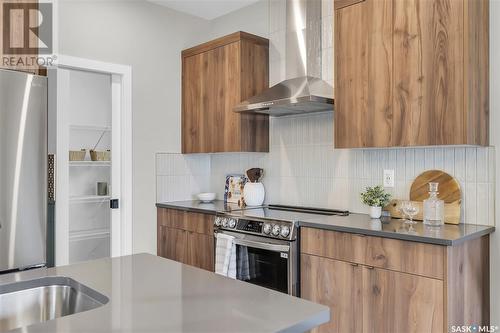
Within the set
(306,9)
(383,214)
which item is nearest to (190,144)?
(306,9)

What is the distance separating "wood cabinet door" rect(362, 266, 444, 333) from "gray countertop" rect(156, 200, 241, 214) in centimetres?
129

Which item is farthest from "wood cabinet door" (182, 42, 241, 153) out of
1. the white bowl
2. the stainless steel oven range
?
the stainless steel oven range

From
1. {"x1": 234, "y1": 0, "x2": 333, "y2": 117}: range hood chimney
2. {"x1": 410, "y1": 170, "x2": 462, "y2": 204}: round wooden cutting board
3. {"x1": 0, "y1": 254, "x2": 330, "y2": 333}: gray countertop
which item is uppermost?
{"x1": 234, "y1": 0, "x2": 333, "y2": 117}: range hood chimney

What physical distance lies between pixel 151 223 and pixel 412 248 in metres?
2.40

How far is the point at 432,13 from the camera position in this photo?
227cm

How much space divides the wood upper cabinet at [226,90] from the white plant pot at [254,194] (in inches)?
12.2

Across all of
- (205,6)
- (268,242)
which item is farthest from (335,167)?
(205,6)

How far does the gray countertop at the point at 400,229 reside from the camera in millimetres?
2008

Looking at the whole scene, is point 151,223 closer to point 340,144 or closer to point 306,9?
point 340,144

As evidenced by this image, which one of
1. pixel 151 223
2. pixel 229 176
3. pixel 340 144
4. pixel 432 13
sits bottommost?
pixel 151 223

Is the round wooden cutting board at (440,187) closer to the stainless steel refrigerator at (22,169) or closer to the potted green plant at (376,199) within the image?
the potted green plant at (376,199)

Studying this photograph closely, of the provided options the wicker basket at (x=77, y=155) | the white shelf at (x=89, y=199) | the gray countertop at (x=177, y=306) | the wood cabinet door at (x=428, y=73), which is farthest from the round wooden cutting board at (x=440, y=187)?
the wicker basket at (x=77, y=155)

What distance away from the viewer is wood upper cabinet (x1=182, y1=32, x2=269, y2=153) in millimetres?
→ 3430

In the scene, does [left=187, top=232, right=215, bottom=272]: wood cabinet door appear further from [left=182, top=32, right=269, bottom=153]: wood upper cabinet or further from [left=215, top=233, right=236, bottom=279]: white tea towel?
[left=182, top=32, right=269, bottom=153]: wood upper cabinet
